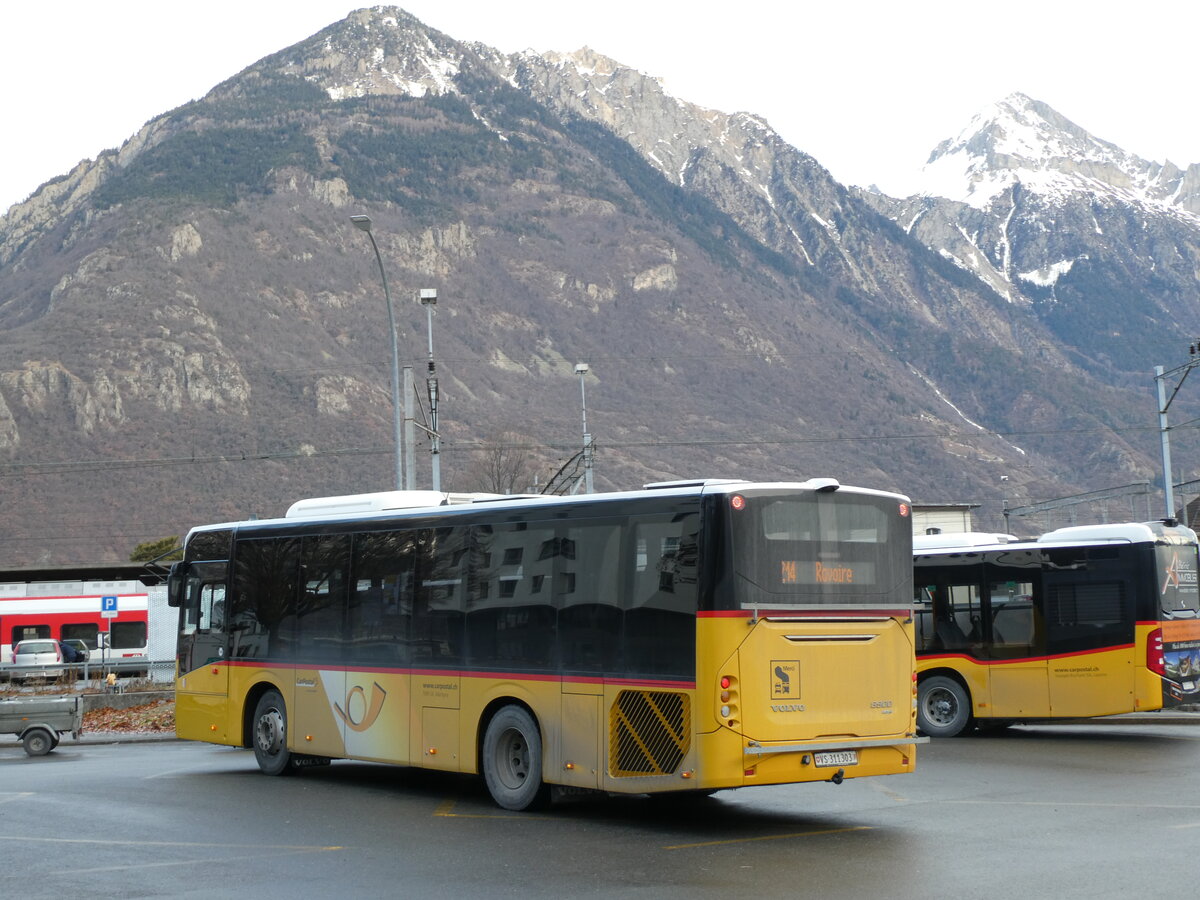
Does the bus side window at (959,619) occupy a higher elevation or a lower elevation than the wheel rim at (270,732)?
higher

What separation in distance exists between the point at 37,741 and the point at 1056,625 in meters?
15.3

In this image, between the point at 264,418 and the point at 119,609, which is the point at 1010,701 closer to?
the point at 119,609

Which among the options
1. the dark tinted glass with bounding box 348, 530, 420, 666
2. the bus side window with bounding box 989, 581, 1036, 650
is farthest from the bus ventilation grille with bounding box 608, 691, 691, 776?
the bus side window with bounding box 989, 581, 1036, 650

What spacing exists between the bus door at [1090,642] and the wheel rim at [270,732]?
1089 centimetres

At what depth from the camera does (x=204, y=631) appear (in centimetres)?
1933

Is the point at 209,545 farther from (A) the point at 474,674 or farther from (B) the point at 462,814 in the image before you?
(B) the point at 462,814

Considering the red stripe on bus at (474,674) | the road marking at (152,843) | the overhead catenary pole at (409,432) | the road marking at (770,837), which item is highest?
the overhead catenary pole at (409,432)

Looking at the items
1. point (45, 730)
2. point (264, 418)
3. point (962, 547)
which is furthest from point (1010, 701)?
point (264, 418)

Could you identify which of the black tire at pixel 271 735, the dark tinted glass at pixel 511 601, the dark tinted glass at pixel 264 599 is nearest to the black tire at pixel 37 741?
the dark tinted glass at pixel 264 599

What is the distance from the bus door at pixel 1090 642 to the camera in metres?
21.4

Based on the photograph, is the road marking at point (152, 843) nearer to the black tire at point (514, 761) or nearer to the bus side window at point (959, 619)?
the black tire at point (514, 761)

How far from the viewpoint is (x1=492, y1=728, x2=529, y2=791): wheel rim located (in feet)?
47.7

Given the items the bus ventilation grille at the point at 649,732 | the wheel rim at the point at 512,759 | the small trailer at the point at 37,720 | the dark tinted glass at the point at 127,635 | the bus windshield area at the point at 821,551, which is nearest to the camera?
the bus ventilation grille at the point at 649,732

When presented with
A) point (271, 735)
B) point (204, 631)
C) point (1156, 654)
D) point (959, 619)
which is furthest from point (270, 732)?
point (1156, 654)
